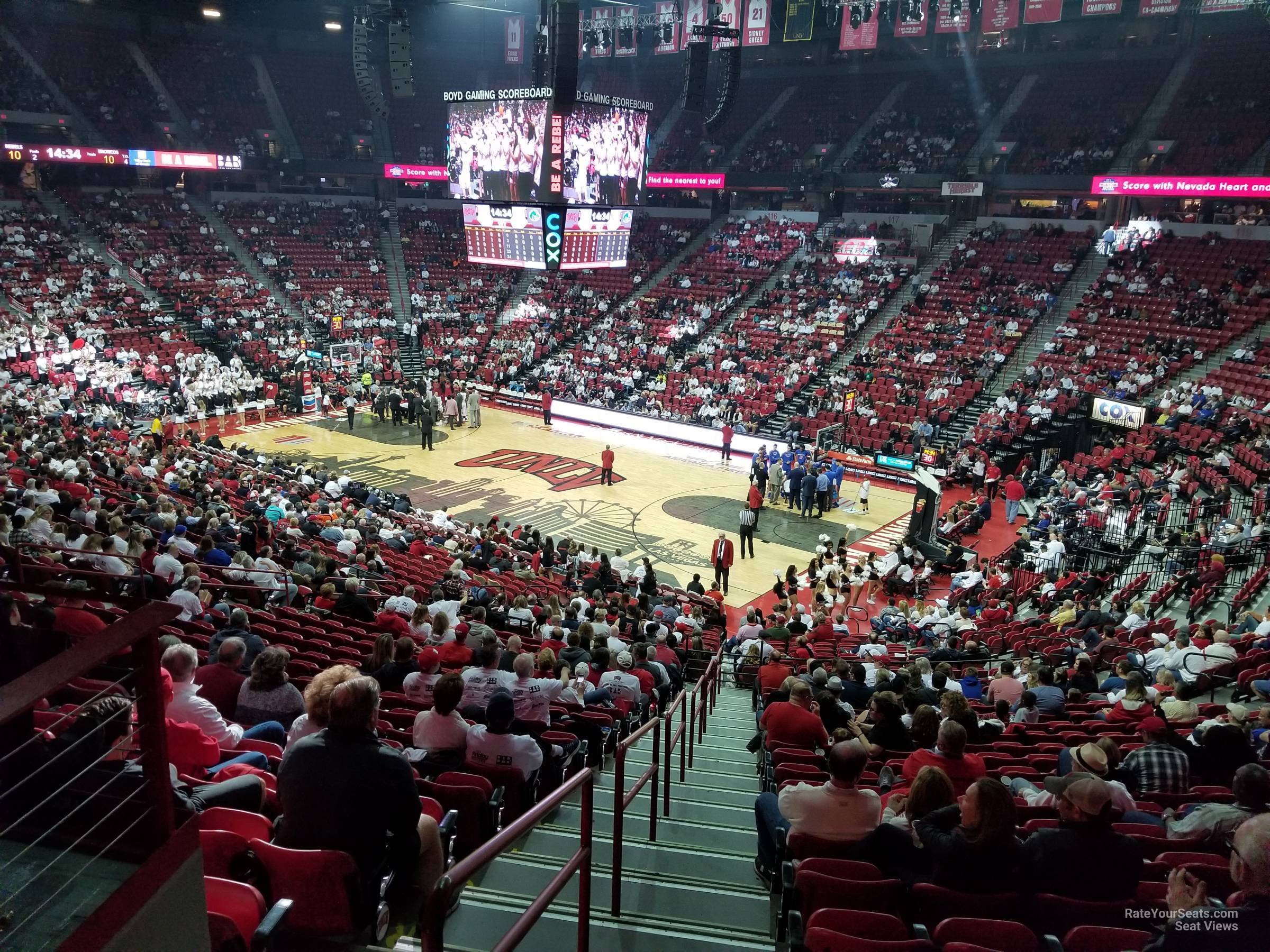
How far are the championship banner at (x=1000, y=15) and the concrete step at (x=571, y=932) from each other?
32.3 metres

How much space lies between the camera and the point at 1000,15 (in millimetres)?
29062

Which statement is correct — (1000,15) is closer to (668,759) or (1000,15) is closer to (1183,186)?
(1183,186)

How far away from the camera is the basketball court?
19062mm

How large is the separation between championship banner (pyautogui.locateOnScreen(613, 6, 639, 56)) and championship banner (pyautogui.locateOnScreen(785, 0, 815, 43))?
28.3ft

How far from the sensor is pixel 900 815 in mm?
4875

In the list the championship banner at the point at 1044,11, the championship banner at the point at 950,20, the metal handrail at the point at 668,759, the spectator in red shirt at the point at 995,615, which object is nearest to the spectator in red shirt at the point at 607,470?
the spectator in red shirt at the point at 995,615

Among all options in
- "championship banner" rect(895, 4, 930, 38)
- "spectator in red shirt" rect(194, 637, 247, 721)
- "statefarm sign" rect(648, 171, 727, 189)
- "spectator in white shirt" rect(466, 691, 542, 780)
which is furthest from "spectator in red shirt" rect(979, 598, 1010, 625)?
"statefarm sign" rect(648, 171, 727, 189)

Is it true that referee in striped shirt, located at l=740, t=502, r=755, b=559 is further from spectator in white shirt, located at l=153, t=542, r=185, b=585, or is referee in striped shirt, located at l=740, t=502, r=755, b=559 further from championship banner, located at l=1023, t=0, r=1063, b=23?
championship banner, located at l=1023, t=0, r=1063, b=23

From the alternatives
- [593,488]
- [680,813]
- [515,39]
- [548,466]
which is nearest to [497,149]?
[548,466]

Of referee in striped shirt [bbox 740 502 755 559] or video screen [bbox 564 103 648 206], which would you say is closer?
Result: referee in striped shirt [bbox 740 502 755 559]

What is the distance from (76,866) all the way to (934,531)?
729 inches

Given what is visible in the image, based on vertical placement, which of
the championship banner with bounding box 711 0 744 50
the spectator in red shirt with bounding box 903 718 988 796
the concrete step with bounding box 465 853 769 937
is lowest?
the concrete step with bounding box 465 853 769 937

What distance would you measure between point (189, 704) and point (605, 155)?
21556 mm

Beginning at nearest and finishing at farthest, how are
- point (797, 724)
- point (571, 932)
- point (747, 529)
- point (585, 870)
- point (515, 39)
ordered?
point (585, 870) < point (571, 932) < point (797, 724) < point (747, 529) < point (515, 39)
